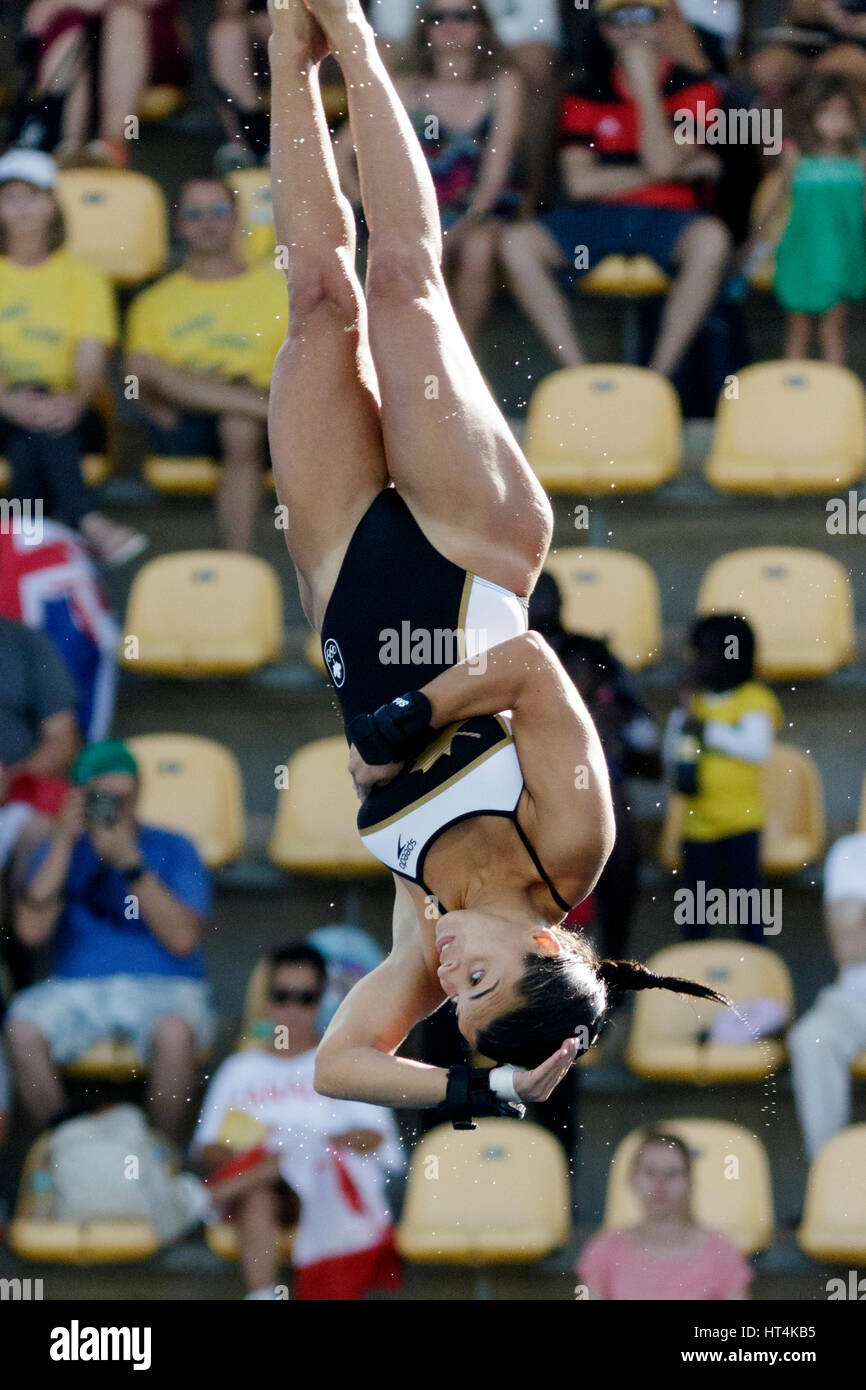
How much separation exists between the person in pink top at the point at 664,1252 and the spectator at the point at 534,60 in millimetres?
3663

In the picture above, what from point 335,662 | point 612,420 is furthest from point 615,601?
point 335,662

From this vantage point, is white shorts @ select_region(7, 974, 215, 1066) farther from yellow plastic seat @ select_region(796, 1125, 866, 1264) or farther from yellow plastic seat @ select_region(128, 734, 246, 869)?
yellow plastic seat @ select_region(796, 1125, 866, 1264)

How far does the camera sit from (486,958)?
4.16m

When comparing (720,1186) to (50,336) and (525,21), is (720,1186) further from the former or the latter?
(525,21)

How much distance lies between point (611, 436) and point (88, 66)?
8.34ft

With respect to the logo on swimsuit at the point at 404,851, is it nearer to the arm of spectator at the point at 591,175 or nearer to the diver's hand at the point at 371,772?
the diver's hand at the point at 371,772

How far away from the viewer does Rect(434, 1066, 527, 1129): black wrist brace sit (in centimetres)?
409

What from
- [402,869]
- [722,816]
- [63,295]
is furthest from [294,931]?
[402,869]

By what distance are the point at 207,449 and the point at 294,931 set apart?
5.76 ft

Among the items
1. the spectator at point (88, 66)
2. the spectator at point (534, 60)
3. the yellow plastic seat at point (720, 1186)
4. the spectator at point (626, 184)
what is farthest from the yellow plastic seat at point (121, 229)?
the yellow plastic seat at point (720, 1186)

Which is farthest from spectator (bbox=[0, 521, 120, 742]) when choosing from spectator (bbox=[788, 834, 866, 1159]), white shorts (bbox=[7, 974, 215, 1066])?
spectator (bbox=[788, 834, 866, 1159])

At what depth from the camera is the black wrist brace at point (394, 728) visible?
413 centimetres

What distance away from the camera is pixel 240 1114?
21.1 feet

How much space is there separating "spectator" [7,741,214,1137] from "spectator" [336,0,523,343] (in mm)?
2297
